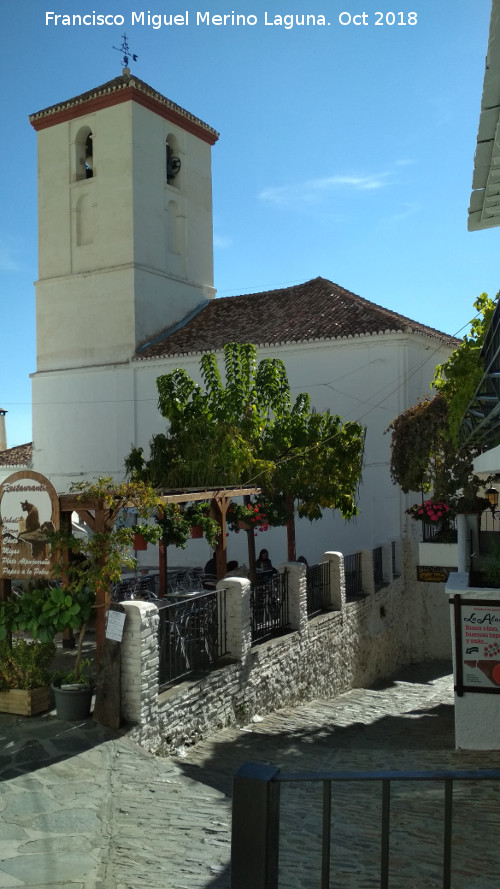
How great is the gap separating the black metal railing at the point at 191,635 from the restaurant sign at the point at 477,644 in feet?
9.97

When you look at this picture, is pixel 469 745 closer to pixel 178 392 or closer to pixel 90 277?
pixel 178 392

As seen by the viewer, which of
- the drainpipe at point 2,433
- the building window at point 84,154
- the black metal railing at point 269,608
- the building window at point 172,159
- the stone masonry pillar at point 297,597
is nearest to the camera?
the black metal railing at point 269,608

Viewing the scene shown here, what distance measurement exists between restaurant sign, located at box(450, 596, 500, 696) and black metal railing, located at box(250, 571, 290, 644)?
3.08m

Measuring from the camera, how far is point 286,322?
67.9ft

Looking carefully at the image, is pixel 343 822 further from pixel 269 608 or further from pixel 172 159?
pixel 172 159

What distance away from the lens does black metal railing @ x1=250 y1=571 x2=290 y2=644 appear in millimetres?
11078

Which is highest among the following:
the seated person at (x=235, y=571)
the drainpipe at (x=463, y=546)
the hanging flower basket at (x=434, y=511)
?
the hanging flower basket at (x=434, y=511)

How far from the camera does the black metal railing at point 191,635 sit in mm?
8562

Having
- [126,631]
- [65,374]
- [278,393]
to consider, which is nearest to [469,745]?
[126,631]

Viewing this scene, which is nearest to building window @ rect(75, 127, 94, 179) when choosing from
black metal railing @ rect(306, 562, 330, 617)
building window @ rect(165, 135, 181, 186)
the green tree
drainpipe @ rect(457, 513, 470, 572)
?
building window @ rect(165, 135, 181, 186)

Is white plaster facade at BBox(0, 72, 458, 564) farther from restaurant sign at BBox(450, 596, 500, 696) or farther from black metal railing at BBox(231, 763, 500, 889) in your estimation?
black metal railing at BBox(231, 763, 500, 889)

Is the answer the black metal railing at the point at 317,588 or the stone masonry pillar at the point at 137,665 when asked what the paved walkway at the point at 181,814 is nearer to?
the stone masonry pillar at the point at 137,665

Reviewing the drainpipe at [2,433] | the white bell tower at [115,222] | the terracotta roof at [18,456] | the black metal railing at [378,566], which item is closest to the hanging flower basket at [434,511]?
the black metal railing at [378,566]

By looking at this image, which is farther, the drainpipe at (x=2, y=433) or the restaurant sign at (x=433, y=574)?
the drainpipe at (x=2, y=433)
